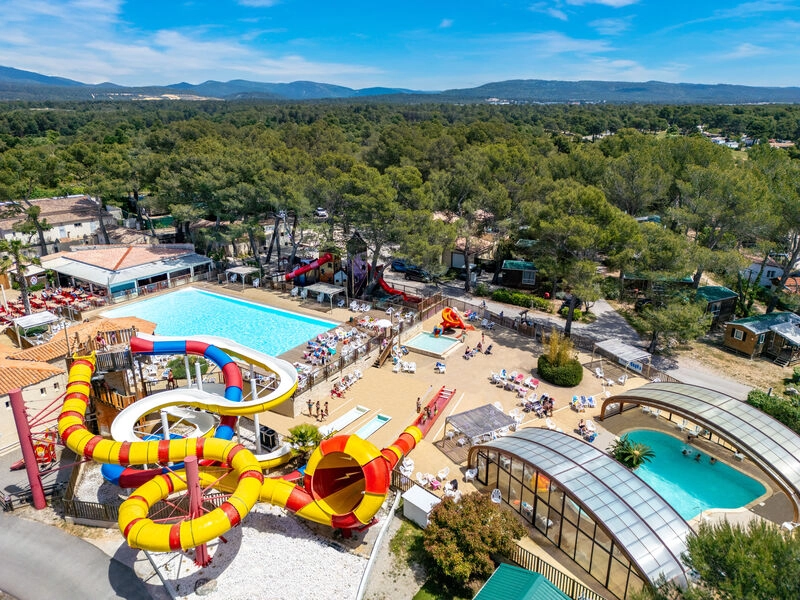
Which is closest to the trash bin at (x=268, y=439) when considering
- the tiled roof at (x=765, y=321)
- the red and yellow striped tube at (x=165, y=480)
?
the red and yellow striped tube at (x=165, y=480)

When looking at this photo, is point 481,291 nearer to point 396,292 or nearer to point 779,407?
point 396,292

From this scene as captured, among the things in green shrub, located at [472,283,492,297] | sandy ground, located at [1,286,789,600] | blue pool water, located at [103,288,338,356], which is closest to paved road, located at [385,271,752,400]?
green shrub, located at [472,283,492,297]

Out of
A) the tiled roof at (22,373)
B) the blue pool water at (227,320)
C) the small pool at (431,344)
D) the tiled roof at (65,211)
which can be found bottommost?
the small pool at (431,344)

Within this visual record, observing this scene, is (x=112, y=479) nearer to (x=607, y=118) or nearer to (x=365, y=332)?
(x=365, y=332)

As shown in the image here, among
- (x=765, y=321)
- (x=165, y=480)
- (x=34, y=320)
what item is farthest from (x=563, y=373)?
(x=34, y=320)

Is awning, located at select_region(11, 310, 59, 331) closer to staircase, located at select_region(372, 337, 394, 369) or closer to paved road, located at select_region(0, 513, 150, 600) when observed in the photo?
paved road, located at select_region(0, 513, 150, 600)

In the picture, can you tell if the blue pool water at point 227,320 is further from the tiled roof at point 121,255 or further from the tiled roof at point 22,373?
the tiled roof at point 22,373

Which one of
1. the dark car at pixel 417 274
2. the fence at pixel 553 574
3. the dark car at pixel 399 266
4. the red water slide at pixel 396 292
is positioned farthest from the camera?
the dark car at pixel 399 266
